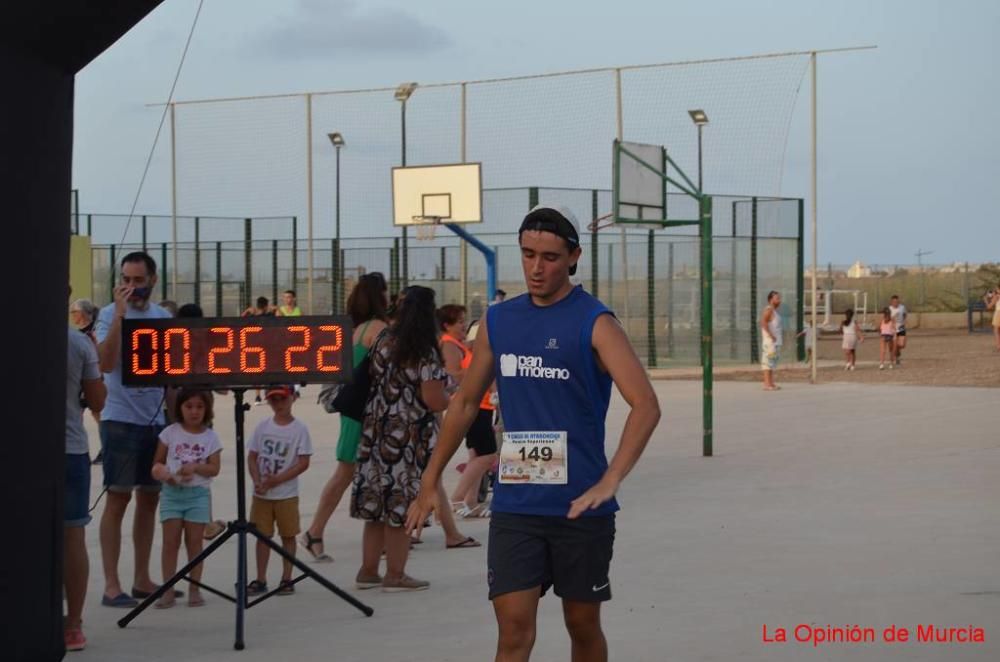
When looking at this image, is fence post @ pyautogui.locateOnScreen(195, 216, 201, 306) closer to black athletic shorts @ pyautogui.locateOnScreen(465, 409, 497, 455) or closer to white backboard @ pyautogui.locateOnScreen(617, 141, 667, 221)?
white backboard @ pyautogui.locateOnScreen(617, 141, 667, 221)

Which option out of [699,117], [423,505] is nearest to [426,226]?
[699,117]

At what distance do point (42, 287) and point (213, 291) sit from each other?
110 feet

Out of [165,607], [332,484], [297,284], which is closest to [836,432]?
[332,484]

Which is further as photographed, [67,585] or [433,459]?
[67,585]

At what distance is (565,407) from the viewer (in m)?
5.24

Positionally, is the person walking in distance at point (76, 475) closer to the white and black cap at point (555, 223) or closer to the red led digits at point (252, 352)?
the red led digits at point (252, 352)

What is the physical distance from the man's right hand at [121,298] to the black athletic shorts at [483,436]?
3640 mm

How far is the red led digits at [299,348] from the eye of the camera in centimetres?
742

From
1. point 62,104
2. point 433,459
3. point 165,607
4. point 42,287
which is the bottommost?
point 165,607

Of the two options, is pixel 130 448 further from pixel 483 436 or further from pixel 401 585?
pixel 483 436

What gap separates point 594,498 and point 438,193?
27556 millimetres

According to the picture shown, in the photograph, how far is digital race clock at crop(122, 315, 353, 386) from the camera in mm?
7395

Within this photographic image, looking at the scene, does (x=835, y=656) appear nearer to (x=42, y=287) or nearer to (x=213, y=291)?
(x=42, y=287)

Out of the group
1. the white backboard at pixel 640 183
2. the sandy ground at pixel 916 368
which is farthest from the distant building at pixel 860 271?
the white backboard at pixel 640 183
